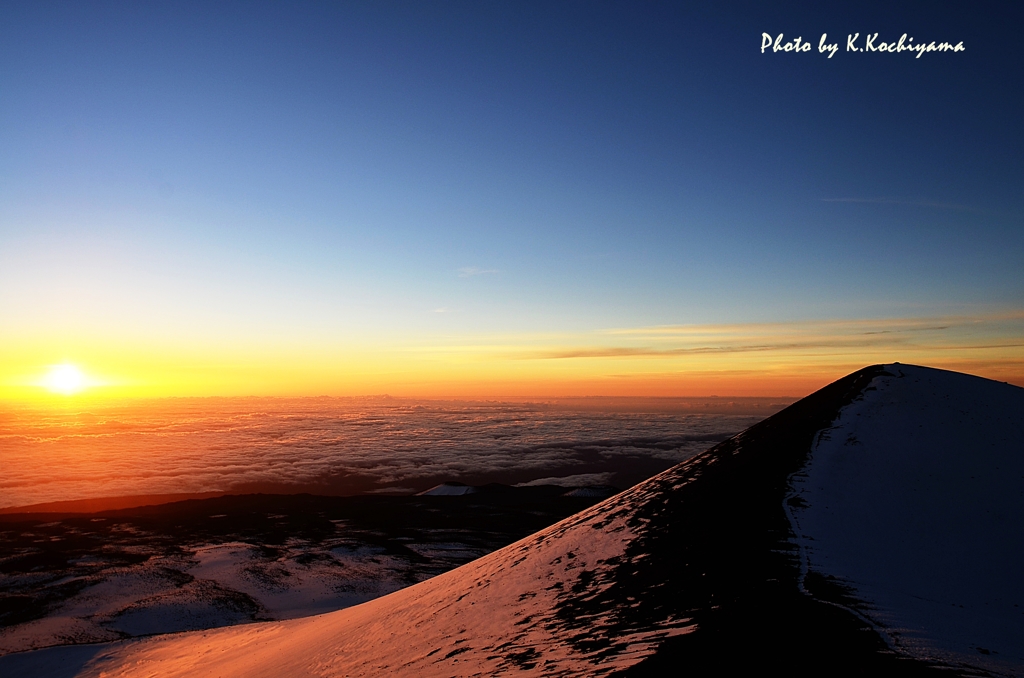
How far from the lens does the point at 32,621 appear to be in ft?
82.9

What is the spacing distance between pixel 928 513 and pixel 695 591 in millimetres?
3669

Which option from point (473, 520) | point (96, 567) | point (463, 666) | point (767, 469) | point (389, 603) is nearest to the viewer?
point (463, 666)

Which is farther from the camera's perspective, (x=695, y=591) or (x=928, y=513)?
(x=928, y=513)

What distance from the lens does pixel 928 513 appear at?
22.2 feet

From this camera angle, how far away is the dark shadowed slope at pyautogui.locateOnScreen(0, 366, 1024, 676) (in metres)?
A: 4.17

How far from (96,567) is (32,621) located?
1291cm

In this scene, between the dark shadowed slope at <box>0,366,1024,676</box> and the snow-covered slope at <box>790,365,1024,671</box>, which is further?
the snow-covered slope at <box>790,365,1024,671</box>

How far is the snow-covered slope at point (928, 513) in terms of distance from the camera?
4453 millimetres

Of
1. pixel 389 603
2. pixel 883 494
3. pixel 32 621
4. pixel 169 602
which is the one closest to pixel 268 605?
pixel 169 602

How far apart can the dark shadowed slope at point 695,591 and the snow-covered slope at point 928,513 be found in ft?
0.16

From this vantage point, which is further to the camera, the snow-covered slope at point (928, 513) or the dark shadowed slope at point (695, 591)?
the snow-covered slope at point (928, 513)

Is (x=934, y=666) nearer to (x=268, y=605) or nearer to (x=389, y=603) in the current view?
(x=389, y=603)

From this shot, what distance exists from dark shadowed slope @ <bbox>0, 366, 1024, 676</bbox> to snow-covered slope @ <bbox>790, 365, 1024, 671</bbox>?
48mm

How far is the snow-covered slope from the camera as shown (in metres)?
4.45
